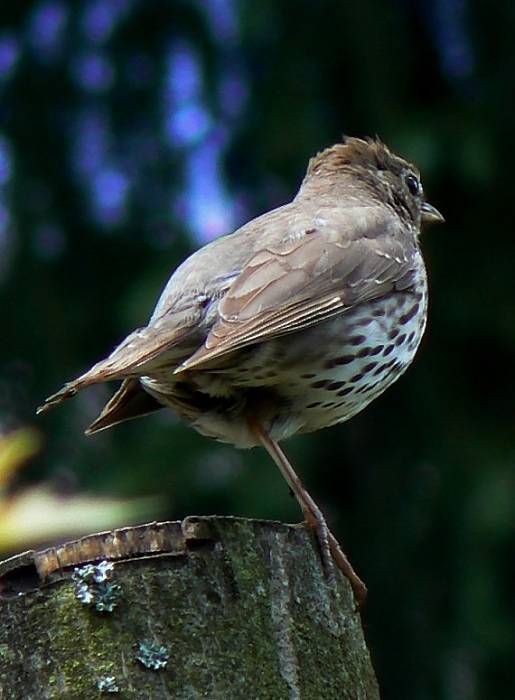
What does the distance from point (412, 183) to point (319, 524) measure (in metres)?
2.01

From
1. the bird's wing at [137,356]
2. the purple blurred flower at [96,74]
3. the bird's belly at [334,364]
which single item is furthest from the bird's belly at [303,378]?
the purple blurred flower at [96,74]

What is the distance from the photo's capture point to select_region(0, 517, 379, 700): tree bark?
2611 millimetres

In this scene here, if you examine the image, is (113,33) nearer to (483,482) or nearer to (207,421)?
(483,482)

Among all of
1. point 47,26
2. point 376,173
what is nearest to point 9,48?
point 47,26

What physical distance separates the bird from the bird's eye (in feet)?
2.38

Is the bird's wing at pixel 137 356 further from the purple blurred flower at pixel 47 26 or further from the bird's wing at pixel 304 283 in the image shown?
the purple blurred flower at pixel 47 26

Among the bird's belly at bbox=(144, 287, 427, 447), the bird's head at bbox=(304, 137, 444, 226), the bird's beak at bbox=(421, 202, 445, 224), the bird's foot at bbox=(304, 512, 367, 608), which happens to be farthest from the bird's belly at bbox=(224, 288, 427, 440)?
the bird's beak at bbox=(421, 202, 445, 224)

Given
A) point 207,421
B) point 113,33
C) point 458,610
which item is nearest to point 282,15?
point 113,33

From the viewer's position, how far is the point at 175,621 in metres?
2.66

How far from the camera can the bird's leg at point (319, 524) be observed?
3.40 m

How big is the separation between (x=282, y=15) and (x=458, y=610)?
310 centimetres

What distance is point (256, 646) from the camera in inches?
107

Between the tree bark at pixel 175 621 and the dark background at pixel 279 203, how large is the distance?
453 centimetres

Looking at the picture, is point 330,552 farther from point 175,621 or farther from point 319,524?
point 175,621
